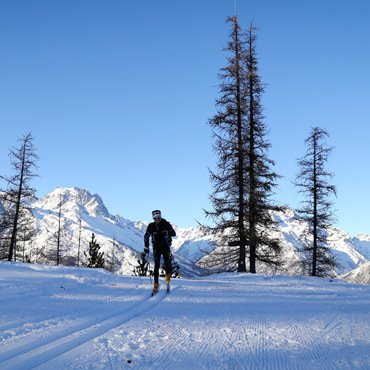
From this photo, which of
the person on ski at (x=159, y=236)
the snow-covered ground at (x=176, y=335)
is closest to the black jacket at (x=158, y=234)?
the person on ski at (x=159, y=236)

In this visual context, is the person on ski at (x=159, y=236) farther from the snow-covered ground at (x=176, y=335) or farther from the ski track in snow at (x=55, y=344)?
the ski track in snow at (x=55, y=344)

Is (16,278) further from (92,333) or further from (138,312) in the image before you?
(92,333)

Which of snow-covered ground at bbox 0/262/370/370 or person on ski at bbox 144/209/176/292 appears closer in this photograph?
snow-covered ground at bbox 0/262/370/370

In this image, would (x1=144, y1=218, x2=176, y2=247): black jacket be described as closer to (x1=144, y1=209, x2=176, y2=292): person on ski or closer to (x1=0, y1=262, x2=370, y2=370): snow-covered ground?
(x1=144, y1=209, x2=176, y2=292): person on ski

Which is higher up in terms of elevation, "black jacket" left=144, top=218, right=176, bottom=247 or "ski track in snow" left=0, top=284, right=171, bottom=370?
"black jacket" left=144, top=218, right=176, bottom=247

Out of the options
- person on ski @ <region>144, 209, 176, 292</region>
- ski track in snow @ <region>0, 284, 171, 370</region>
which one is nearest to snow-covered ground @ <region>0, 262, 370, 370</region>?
ski track in snow @ <region>0, 284, 171, 370</region>

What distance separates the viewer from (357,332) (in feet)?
12.1

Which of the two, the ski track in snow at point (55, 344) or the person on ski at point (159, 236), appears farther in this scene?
the person on ski at point (159, 236)

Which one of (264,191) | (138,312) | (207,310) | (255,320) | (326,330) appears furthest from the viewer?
(264,191)

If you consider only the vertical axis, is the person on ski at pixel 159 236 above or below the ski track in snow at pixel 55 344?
above

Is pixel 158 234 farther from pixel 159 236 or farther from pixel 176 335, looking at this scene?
pixel 176 335

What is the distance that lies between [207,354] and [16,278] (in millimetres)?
7303

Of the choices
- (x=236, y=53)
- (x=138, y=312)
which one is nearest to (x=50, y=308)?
(x=138, y=312)

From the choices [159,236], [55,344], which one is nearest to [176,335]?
[55,344]
